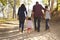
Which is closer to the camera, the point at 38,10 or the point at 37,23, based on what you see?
the point at 38,10

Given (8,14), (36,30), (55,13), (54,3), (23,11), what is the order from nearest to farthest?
(23,11) → (36,30) → (55,13) → (54,3) → (8,14)

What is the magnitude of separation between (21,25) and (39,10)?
1.84 m

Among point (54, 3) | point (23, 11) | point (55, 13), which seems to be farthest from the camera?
point (54, 3)

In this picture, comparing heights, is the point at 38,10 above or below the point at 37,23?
above

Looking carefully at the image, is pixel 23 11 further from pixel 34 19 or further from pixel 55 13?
pixel 55 13

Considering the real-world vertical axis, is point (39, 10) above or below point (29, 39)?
above

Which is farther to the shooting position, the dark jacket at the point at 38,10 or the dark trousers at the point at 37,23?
the dark trousers at the point at 37,23

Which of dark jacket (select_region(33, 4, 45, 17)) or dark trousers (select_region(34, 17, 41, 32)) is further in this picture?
dark trousers (select_region(34, 17, 41, 32))

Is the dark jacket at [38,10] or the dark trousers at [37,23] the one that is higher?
the dark jacket at [38,10]

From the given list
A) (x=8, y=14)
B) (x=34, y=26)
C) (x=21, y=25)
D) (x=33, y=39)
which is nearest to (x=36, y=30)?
(x=34, y=26)

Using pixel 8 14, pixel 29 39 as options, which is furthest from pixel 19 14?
pixel 8 14

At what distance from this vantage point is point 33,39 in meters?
15.8

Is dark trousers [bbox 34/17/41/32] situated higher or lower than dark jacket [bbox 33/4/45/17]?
lower

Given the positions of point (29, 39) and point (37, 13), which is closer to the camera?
point (29, 39)
